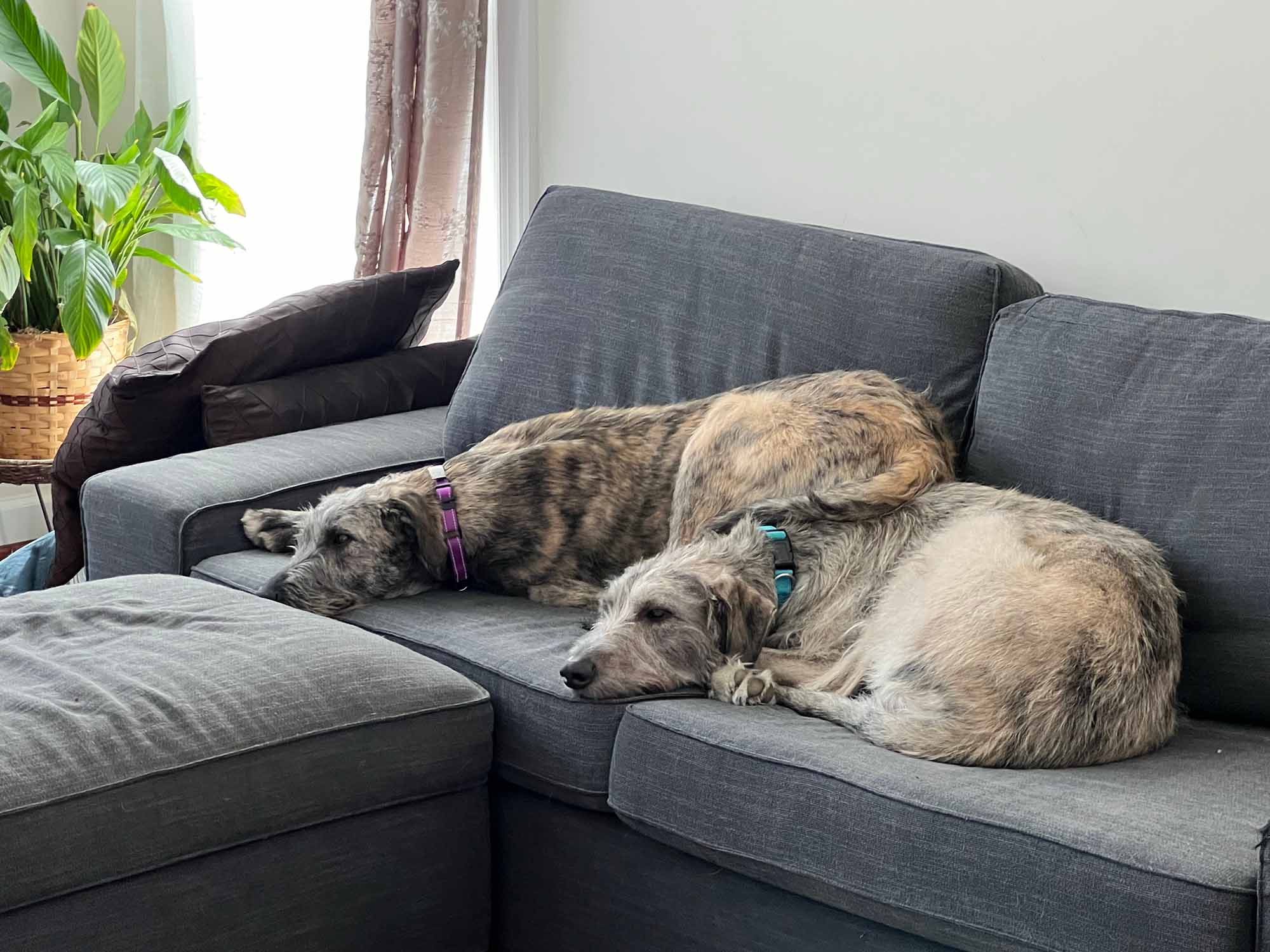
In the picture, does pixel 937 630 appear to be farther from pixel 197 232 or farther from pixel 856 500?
pixel 197 232

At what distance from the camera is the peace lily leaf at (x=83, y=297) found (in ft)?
12.6

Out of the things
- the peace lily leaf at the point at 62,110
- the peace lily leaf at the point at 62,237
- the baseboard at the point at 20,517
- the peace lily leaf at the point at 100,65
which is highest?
the peace lily leaf at the point at 100,65

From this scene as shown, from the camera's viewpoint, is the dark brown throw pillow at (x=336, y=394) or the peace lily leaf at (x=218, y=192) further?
the peace lily leaf at (x=218, y=192)

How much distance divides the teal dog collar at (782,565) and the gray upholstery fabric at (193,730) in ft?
1.68

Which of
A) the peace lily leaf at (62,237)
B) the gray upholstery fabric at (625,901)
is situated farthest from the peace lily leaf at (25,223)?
the gray upholstery fabric at (625,901)

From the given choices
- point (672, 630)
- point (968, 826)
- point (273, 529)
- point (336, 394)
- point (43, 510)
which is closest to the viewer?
Result: point (968, 826)

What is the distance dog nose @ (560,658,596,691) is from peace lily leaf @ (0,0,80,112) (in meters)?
2.98

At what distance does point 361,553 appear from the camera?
2.55 meters

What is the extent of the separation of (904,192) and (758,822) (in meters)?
1.77

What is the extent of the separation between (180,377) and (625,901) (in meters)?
1.69

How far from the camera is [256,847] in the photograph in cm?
201

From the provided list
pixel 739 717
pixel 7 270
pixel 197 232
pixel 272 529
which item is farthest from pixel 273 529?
pixel 197 232

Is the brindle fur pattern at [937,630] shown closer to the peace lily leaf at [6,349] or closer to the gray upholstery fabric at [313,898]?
the gray upholstery fabric at [313,898]

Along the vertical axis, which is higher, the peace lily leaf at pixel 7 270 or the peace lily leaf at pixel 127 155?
the peace lily leaf at pixel 127 155
